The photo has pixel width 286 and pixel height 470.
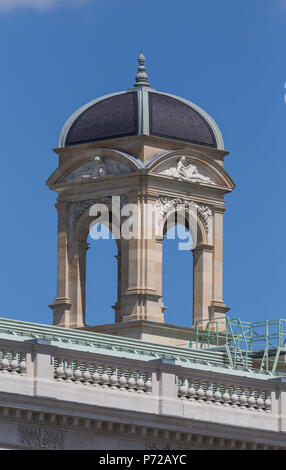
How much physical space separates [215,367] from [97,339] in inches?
145

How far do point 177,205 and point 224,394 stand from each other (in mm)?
16938

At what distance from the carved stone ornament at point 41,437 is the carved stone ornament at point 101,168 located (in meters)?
21.2

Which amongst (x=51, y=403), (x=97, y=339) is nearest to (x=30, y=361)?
(x=51, y=403)

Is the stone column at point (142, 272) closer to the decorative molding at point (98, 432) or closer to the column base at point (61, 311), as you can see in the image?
the column base at point (61, 311)

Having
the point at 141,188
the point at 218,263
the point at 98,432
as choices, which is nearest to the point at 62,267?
the point at 141,188

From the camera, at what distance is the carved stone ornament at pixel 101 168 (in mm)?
85750

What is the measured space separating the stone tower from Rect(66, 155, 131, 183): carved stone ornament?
0.04m

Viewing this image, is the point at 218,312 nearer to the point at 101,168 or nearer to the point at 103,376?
the point at 101,168

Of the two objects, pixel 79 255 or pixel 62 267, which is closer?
pixel 79 255

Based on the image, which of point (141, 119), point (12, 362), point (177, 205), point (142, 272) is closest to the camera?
point (12, 362)

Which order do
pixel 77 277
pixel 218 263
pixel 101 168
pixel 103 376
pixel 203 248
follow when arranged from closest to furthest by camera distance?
pixel 103 376 → pixel 101 168 → pixel 77 277 → pixel 203 248 → pixel 218 263

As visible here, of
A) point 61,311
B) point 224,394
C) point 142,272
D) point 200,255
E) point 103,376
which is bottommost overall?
point 103,376

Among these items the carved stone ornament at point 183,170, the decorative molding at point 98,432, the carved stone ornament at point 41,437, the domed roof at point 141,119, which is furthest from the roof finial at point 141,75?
the carved stone ornament at point 41,437

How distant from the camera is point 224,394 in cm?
7069
